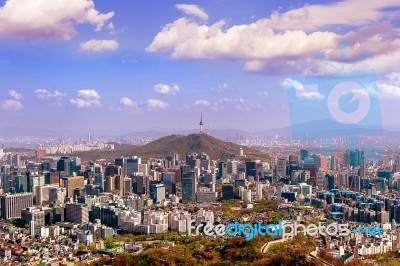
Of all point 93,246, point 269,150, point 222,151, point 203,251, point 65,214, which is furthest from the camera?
point 222,151

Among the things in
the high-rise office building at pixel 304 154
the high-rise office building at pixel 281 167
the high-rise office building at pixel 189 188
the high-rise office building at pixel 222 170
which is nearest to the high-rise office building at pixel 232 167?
Answer: the high-rise office building at pixel 222 170

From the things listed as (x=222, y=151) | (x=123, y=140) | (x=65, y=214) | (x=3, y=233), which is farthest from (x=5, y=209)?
(x=123, y=140)

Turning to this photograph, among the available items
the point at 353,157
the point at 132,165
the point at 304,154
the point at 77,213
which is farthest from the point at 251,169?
the point at 77,213

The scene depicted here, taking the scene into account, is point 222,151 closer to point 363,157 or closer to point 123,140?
point 363,157

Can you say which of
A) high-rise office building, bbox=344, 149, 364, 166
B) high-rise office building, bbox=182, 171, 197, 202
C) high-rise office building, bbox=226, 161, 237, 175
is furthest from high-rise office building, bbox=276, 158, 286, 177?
high-rise office building, bbox=182, 171, 197, 202

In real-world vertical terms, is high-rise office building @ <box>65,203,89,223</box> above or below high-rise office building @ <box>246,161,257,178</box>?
below

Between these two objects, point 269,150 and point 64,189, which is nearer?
point 64,189

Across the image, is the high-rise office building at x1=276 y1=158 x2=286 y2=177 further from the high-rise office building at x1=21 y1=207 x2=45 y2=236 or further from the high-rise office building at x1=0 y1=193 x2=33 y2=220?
the high-rise office building at x1=21 y1=207 x2=45 y2=236

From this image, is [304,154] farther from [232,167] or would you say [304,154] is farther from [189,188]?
[232,167]

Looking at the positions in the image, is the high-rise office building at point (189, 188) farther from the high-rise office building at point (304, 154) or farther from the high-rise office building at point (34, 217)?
the high-rise office building at point (34, 217)
